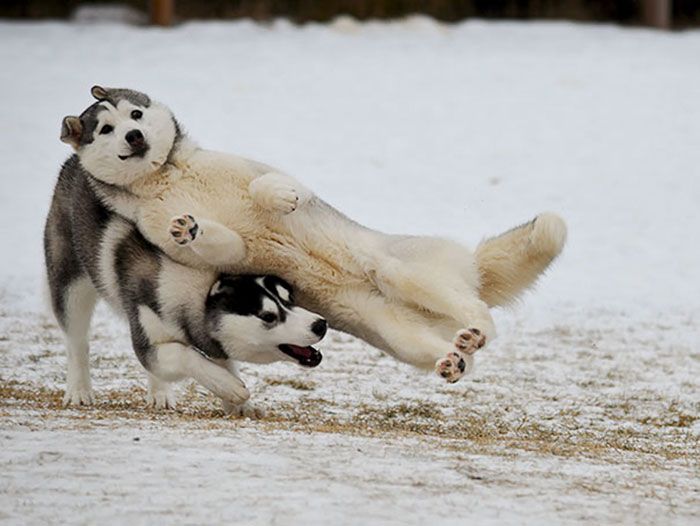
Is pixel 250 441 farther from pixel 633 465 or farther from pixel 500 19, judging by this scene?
pixel 500 19

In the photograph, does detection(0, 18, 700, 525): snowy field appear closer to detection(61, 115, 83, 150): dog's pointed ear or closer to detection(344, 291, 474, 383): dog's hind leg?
detection(344, 291, 474, 383): dog's hind leg

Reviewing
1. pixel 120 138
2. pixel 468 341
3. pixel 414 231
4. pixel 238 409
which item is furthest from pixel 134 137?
pixel 414 231

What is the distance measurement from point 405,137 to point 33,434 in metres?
10.5


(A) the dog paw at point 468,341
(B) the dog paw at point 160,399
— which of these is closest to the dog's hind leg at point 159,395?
(B) the dog paw at point 160,399

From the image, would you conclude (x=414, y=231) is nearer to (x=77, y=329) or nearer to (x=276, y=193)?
(x=77, y=329)

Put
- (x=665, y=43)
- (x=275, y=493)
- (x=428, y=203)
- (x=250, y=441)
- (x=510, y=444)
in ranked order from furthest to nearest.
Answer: (x=665, y=43) < (x=428, y=203) < (x=510, y=444) < (x=250, y=441) < (x=275, y=493)

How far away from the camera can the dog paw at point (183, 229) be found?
6.36 metres

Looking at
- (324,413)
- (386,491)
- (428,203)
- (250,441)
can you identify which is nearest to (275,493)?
(386,491)

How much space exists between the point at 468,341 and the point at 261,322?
100cm

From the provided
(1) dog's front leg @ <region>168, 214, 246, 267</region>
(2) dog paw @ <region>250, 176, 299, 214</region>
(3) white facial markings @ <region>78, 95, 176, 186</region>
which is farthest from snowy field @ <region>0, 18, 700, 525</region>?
(3) white facial markings @ <region>78, 95, 176, 186</region>

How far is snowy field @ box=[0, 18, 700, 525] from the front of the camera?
502 centimetres

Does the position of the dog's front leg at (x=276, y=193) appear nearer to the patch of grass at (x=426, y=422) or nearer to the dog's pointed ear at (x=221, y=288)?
the dog's pointed ear at (x=221, y=288)

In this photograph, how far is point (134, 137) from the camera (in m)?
6.78

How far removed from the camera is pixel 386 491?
4.96m
